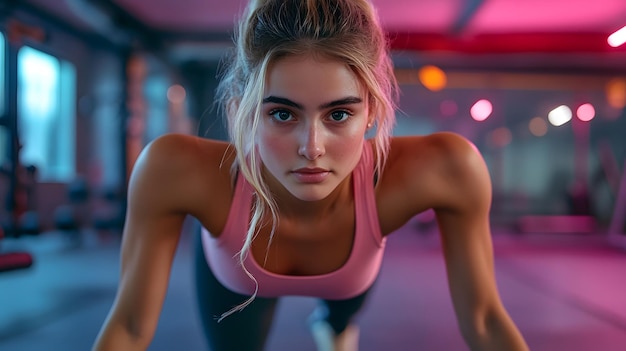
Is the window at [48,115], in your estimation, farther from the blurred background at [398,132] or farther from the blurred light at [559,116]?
the blurred light at [559,116]

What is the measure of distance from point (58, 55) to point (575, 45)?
439cm

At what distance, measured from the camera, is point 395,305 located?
1.79m

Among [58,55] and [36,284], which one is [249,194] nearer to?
[36,284]

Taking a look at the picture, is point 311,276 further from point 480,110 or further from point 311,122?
point 480,110

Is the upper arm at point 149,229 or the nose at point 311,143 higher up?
the nose at point 311,143

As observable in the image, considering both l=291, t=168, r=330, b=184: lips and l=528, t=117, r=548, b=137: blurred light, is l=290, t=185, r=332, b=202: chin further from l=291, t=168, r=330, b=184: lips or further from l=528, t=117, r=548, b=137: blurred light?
l=528, t=117, r=548, b=137: blurred light

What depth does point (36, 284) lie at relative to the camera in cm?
214

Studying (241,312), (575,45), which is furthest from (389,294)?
(575,45)

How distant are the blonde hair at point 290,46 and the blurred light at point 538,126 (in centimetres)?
520

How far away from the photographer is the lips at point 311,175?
652 millimetres

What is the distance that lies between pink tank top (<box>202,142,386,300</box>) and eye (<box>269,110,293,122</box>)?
0.49 feet

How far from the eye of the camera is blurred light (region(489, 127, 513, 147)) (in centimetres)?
522

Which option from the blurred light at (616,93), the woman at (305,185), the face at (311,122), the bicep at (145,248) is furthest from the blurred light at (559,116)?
the bicep at (145,248)

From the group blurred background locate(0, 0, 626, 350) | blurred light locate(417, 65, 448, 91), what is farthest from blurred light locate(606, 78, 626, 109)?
blurred light locate(417, 65, 448, 91)
